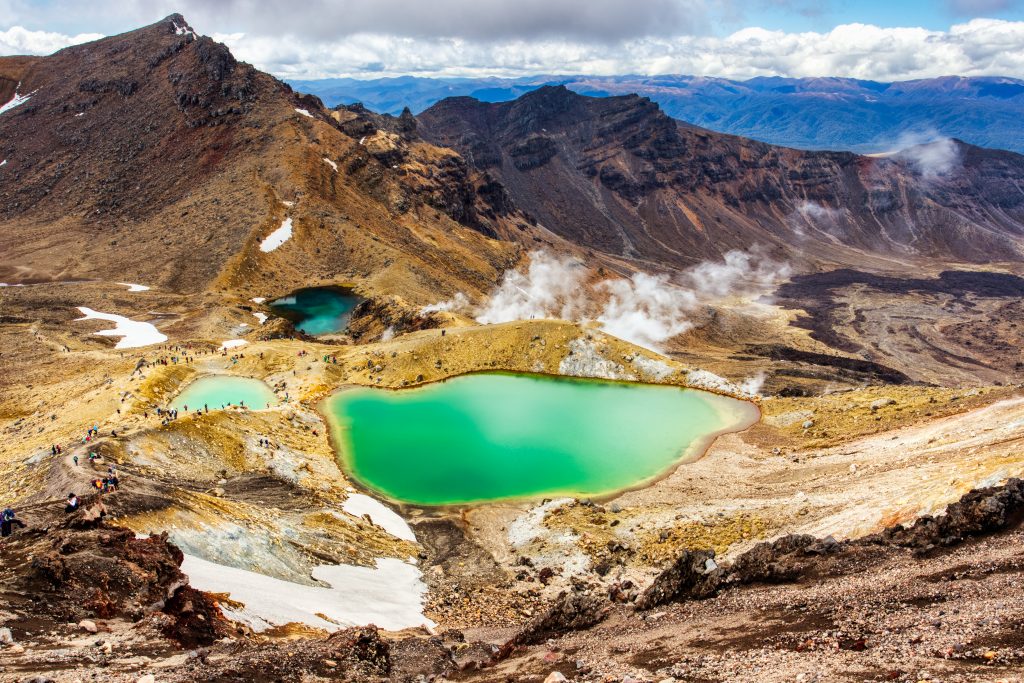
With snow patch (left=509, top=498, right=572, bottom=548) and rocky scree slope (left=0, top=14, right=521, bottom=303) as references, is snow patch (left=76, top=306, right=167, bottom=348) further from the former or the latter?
snow patch (left=509, top=498, right=572, bottom=548)

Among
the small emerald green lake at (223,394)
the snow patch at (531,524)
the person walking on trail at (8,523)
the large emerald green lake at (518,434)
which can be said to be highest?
the person walking on trail at (8,523)

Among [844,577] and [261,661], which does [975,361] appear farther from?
[261,661]

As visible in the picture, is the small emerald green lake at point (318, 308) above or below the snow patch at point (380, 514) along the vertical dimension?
above

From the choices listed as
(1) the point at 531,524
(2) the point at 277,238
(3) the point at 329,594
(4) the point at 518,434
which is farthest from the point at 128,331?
(3) the point at 329,594

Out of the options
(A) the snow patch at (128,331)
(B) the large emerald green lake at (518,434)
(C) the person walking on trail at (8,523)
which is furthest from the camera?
(A) the snow patch at (128,331)

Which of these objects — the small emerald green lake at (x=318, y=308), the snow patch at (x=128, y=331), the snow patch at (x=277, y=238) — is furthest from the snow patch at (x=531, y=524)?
the snow patch at (x=277, y=238)

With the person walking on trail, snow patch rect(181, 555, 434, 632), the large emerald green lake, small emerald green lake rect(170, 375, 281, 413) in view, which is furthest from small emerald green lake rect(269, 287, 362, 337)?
the person walking on trail

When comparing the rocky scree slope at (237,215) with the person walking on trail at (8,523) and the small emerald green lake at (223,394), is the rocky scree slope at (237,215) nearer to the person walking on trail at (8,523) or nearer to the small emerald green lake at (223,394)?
the small emerald green lake at (223,394)
